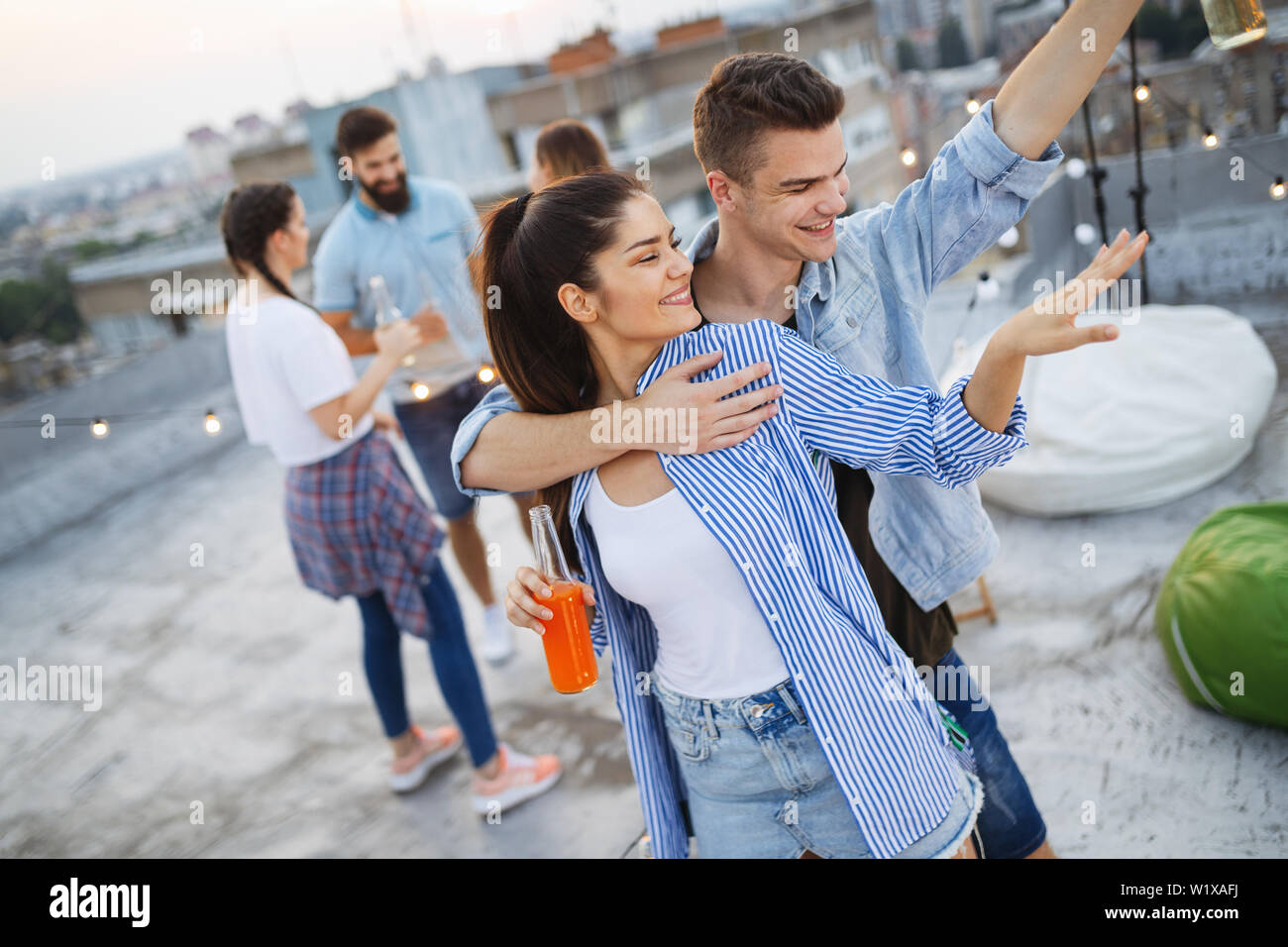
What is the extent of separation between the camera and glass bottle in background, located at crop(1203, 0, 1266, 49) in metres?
1.57

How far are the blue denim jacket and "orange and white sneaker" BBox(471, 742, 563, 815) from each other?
1360 mm

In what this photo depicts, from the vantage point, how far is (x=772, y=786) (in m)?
1.21

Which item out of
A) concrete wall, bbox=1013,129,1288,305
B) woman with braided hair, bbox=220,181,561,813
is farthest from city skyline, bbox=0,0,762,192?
concrete wall, bbox=1013,129,1288,305

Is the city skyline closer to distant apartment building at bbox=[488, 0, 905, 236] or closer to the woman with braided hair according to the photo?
the woman with braided hair

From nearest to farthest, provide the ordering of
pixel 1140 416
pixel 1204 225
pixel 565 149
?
pixel 565 149 → pixel 1140 416 → pixel 1204 225

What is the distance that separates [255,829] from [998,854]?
2.10m

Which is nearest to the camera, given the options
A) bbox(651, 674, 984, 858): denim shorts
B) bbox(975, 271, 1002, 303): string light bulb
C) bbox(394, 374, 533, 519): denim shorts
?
bbox(651, 674, 984, 858): denim shorts

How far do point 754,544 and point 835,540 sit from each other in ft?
0.42

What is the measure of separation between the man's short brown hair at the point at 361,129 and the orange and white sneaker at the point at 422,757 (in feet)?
5.53

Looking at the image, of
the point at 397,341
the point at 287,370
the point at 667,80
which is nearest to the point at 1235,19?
the point at 397,341

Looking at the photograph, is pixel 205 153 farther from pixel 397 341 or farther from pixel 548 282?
pixel 548 282

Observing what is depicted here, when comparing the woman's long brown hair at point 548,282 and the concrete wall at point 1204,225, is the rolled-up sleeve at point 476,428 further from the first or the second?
the concrete wall at point 1204,225

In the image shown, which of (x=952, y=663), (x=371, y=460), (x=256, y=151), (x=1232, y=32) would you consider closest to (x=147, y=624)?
(x=371, y=460)

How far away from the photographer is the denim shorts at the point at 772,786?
1.18 m
